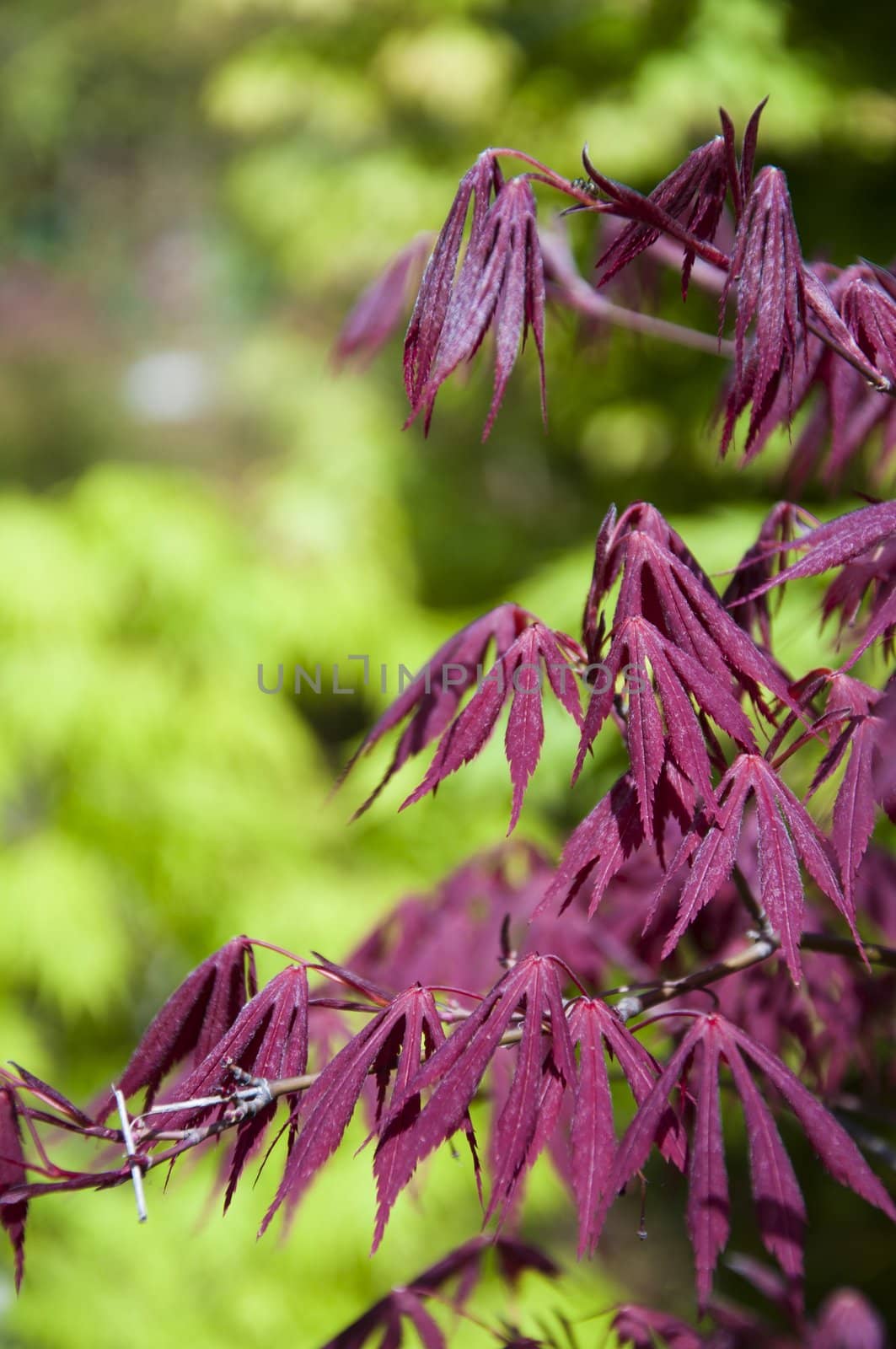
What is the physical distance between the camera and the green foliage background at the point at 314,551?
212 centimetres

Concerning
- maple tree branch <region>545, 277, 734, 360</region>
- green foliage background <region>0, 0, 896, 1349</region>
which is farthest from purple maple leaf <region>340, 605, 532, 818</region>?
green foliage background <region>0, 0, 896, 1349</region>

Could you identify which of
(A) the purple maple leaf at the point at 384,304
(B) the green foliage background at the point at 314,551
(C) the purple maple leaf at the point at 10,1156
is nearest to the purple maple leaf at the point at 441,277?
(C) the purple maple leaf at the point at 10,1156

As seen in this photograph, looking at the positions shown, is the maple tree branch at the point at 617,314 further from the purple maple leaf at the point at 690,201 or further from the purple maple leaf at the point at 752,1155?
the purple maple leaf at the point at 752,1155

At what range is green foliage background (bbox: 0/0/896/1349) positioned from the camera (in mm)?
2119

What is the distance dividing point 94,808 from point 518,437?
1.63m

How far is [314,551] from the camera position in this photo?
2709 millimetres

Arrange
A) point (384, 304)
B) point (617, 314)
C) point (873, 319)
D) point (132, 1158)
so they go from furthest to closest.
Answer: point (384, 304)
point (617, 314)
point (873, 319)
point (132, 1158)

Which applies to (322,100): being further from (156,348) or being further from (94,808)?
(94,808)

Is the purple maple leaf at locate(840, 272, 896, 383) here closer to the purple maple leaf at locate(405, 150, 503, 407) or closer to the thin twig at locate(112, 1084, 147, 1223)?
the purple maple leaf at locate(405, 150, 503, 407)

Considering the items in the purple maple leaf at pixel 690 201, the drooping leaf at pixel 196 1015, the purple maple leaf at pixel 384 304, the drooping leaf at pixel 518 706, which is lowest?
the drooping leaf at pixel 196 1015

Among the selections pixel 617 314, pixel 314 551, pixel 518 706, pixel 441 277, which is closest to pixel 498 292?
pixel 441 277

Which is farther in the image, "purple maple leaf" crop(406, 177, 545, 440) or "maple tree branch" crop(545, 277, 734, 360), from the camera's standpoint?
"maple tree branch" crop(545, 277, 734, 360)

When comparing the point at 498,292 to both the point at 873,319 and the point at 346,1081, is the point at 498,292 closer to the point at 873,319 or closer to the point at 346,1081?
the point at 873,319

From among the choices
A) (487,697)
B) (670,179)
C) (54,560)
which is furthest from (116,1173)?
(54,560)
